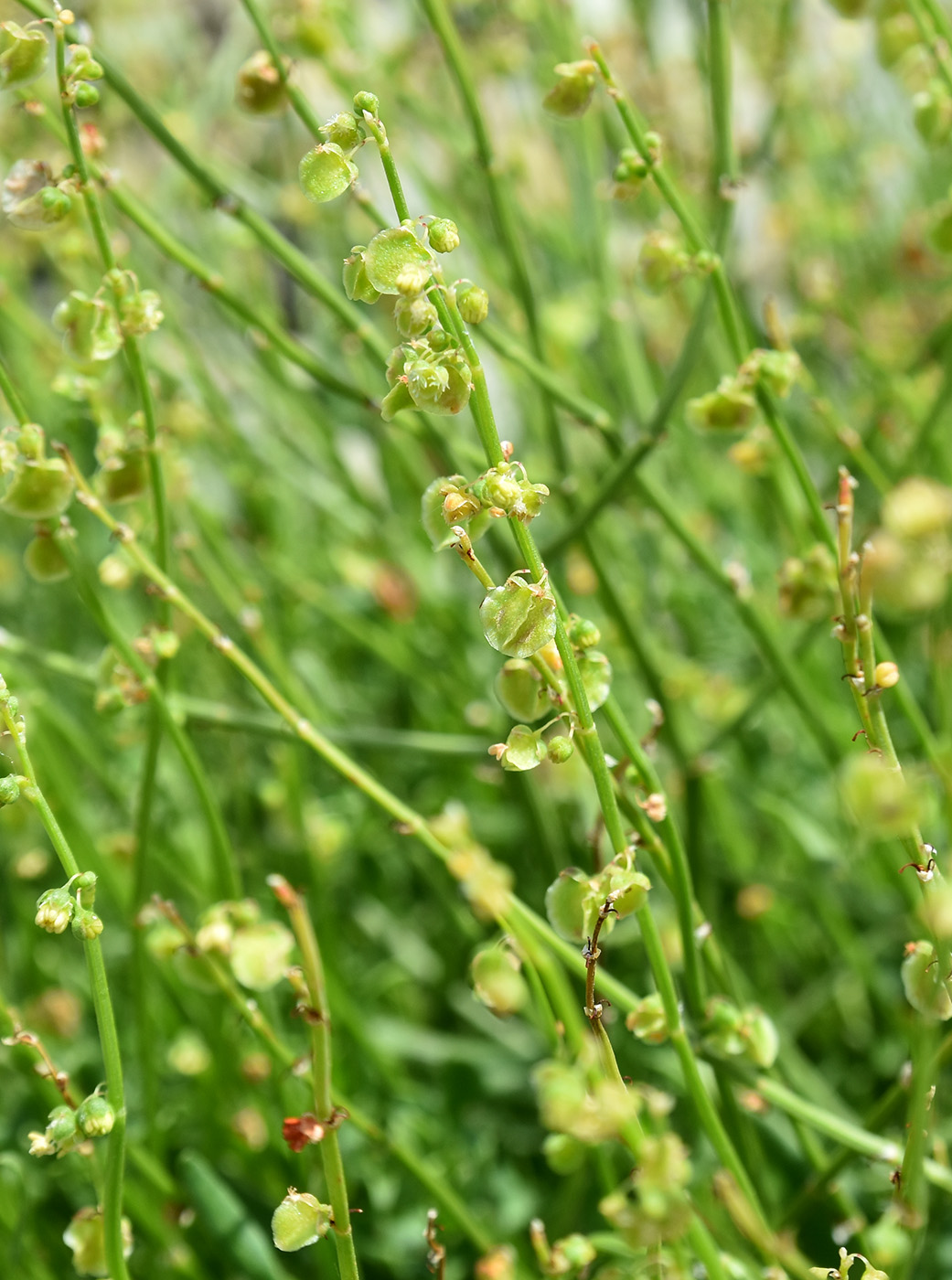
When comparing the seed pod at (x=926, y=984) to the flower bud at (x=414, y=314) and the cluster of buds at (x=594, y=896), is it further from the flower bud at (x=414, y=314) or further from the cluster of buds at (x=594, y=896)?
the flower bud at (x=414, y=314)

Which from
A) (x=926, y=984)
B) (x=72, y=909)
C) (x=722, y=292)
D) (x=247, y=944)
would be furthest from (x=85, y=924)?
(x=722, y=292)

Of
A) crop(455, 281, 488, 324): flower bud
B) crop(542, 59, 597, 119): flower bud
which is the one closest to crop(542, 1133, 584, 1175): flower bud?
crop(455, 281, 488, 324): flower bud

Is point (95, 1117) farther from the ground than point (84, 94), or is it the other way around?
point (84, 94)

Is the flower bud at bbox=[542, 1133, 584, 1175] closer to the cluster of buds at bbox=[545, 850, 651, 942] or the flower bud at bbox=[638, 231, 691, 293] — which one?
the cluster of buds at bbox=[545, 850, 651, 942]

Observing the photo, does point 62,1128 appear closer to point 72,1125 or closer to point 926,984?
point 72,1125

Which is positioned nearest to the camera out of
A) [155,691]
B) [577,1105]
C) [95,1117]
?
[577,1105]

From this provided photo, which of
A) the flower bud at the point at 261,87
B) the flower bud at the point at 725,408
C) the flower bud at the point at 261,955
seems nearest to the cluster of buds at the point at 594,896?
the flower bud at the point at 261,955
